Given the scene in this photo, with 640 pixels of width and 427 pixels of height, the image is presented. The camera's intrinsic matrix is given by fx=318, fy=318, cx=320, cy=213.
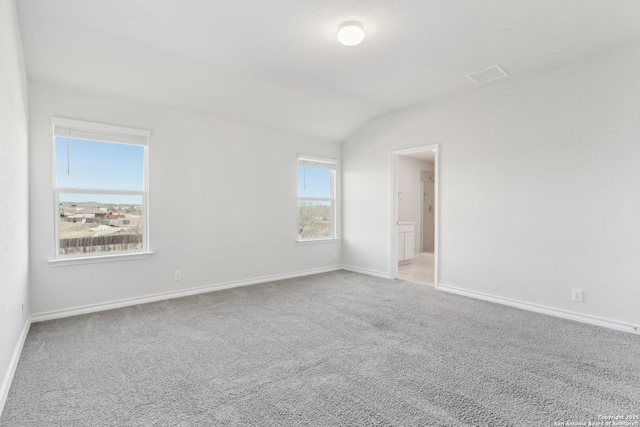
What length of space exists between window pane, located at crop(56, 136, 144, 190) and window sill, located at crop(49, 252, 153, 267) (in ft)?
2.63

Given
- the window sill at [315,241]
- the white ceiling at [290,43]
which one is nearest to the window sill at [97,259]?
the white ceiling at [290,43]

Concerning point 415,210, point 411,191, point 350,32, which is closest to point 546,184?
point 350,32

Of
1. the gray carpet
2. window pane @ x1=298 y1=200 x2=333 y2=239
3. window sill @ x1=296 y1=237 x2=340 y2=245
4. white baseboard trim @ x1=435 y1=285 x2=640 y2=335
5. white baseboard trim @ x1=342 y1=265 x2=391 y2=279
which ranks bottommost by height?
the gray carpet

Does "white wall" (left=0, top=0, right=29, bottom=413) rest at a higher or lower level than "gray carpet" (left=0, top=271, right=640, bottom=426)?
higher

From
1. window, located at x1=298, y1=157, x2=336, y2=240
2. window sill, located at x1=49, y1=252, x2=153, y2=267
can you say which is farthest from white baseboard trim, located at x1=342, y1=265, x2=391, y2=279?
window sill, located at x1=49, y1=252, x2=153, y2=267

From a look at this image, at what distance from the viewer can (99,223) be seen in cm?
374

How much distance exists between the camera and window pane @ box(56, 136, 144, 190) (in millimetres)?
3486

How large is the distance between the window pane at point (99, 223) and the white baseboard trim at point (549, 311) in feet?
13.7

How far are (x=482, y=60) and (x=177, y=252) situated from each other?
13.9 feet

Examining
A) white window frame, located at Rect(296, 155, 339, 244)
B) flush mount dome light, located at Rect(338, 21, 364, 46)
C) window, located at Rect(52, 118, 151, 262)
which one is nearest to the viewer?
flush mount dome light, located at Rect(338, 21, 364, 46)

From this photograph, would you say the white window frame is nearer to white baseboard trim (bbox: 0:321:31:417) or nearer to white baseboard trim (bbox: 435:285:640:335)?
white baseboard trim (bbox: 435:285:640:335)

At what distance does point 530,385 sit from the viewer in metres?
2.12

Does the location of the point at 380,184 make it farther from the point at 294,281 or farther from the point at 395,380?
the point at 395,380

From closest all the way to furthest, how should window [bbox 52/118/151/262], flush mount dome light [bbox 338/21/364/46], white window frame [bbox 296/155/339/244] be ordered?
1. flush mount dome light [bbox 338/21/364/46]
2. window [bbox 52/118/151/262]
3. white window frame [bbox 296/155/339/244]
